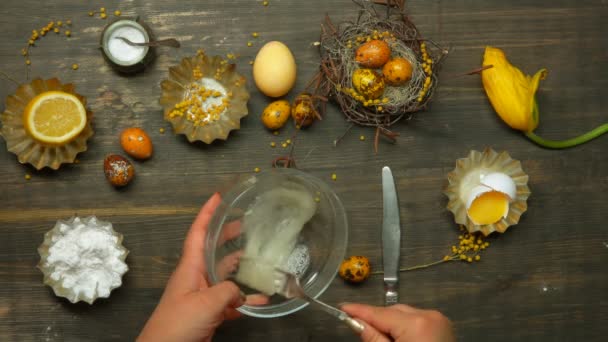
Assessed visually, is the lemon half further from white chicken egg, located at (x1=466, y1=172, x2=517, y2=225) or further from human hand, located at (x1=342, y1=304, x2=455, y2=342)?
white chicken egg, located at (x1=466, y1=172, x2=517, y2=225)

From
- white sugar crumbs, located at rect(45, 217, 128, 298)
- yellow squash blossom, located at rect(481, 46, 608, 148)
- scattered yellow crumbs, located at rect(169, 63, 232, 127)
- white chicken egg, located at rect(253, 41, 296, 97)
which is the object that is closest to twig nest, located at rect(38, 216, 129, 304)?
white sugar crumbs, located at rect(45, 217, 128, 298)

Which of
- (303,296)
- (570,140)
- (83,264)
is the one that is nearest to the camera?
(303,296)

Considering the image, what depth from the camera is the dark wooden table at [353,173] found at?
1.27 meters

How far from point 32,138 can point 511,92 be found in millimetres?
1027

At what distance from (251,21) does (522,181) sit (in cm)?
69

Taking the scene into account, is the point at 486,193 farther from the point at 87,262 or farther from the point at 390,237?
the point at 87,262

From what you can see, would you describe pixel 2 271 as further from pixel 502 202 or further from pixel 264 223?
pixel 502 202

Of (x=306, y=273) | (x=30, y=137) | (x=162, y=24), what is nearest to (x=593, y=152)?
(x=306, y=273)

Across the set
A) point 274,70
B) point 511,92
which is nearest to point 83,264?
point 274,70

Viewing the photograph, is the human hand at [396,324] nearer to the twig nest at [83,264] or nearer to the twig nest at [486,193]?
the twig nest at [486,193]

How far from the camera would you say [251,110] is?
130cm

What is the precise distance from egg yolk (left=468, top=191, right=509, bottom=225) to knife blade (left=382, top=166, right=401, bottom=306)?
0.16 meters

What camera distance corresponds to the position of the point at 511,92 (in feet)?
4.15

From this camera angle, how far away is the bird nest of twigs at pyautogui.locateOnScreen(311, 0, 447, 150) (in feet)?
4.14
